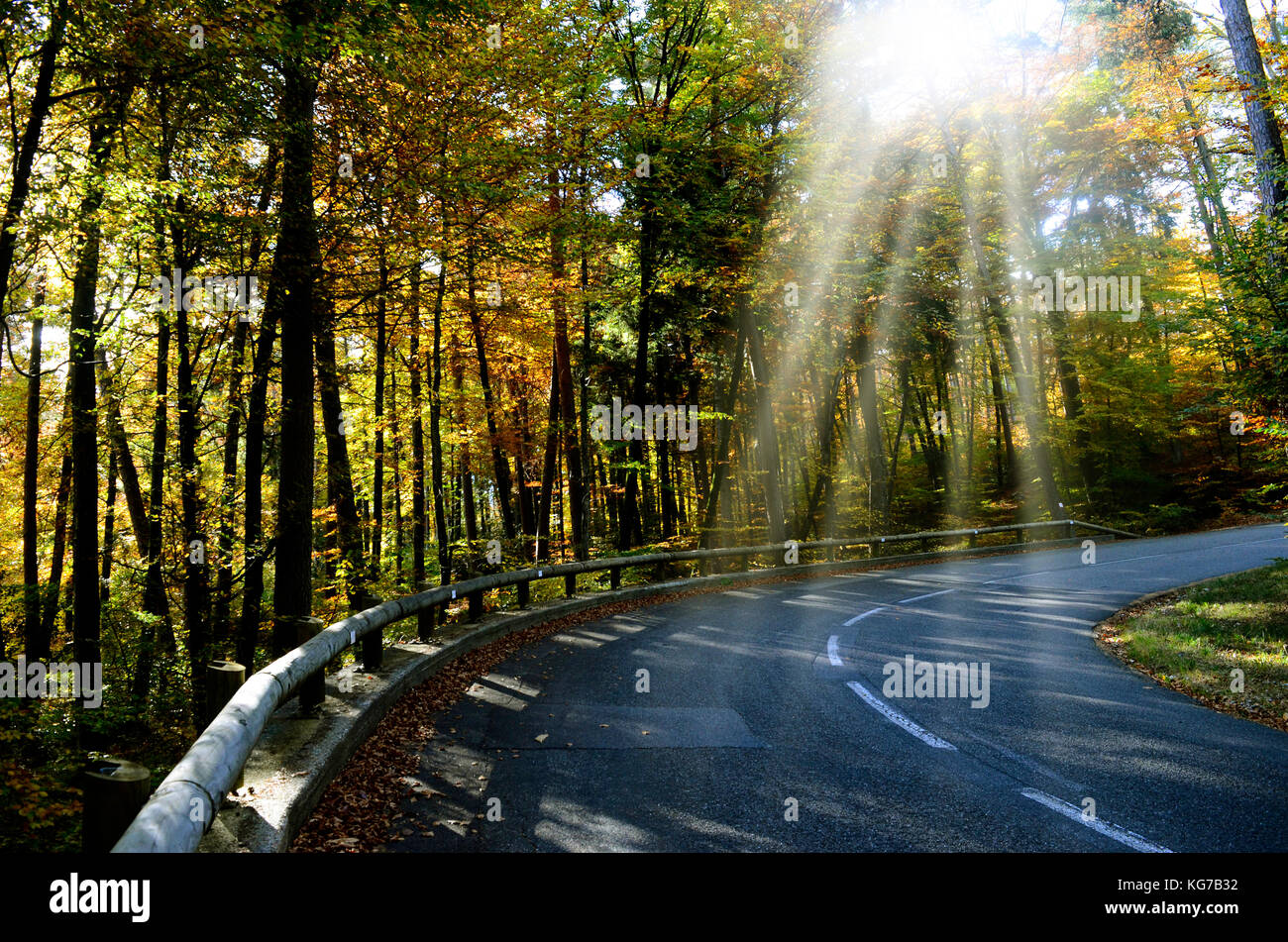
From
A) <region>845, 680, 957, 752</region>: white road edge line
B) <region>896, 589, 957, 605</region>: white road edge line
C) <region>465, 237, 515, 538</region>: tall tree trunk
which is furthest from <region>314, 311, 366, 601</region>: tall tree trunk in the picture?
<region>896, 589, 957, 605</region>: white road edge line

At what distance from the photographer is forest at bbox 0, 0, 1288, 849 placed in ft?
Answer: 24.4

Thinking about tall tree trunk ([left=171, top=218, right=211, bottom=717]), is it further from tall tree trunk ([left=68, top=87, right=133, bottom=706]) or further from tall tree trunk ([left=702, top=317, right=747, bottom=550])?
tall tree trunk ([left=702, top=317, right=747, bottom=550])

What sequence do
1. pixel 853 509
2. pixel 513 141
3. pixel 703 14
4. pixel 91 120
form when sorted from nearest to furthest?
pixel 91 120 < pixel 513 141 < pixel 703 14 < pixel 853 509

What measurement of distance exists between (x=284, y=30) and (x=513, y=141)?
373 centimetres

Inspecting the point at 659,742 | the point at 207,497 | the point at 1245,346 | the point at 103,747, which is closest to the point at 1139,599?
the point at 1245,346

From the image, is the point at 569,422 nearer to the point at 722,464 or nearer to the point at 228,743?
the point at 722,464

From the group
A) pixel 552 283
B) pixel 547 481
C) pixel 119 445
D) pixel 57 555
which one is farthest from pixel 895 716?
pixel 57 555

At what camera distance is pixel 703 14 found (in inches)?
653

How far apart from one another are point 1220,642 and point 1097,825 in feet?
21.7

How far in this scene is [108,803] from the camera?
7.27 ft

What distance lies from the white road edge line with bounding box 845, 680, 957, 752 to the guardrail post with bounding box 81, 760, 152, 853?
4.93 m

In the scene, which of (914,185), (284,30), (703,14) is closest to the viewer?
(284,30)

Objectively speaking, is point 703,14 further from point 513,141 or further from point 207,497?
point 207,497
